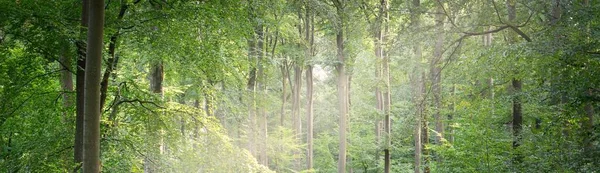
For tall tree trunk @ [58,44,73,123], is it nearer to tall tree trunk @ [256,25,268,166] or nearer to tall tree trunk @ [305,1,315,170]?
tall tree trunk @ [256,25,268,166]

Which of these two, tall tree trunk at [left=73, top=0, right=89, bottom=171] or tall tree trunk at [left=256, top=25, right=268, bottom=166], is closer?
tall tree trunk at [left=73, top=0, right=89, bottom=171]

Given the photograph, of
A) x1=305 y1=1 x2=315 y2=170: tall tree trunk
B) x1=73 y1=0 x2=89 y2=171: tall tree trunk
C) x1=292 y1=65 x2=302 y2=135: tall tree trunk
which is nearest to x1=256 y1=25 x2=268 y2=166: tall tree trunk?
x1=305 y1=1 x2=315 y2=170: tall tree trunk

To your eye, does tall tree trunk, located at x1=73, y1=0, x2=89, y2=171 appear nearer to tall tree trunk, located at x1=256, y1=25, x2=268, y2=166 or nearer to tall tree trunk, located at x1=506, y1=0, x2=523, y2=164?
tall tree trunk, located at x1=256, y1=25, x2=268, y2=166

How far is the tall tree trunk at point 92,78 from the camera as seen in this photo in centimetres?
488

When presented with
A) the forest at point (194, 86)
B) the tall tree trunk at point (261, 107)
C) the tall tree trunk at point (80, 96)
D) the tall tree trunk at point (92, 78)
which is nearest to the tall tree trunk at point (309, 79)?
the tall tree trunk at point (261, 107)

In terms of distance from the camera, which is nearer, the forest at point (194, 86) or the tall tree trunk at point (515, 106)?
the forest at point (194, 86)

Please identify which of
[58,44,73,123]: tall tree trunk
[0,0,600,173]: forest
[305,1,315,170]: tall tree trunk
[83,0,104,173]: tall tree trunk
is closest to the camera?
[83,0,104,173]: tall tree trunk

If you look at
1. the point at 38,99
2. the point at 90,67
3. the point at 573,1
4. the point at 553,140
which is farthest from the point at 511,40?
the point at 38,99

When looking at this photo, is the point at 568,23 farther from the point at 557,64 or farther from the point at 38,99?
the point at 38,99

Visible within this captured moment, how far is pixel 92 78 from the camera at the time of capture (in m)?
4.94

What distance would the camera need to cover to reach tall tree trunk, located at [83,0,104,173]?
4875 mm

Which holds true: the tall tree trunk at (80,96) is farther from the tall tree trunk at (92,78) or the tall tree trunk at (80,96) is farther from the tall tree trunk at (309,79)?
the tall tree trunk at (309,79)

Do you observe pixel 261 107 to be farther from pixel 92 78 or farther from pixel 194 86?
pixel 92 78

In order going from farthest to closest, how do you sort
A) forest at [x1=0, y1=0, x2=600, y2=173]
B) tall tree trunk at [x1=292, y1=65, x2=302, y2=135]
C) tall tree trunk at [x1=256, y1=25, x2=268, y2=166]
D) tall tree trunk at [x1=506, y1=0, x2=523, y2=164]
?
tall tree trunk at [x1=292, y1=65, x2=302, y2=135] → tall tree trunk at [x1=256, y1=25, x2=268, y2=166] → tall tree trunk at [x1=506, y1=0, x2=523, y2=164] → forest at [x1=0, y1=0, x2=600, y2=173]
